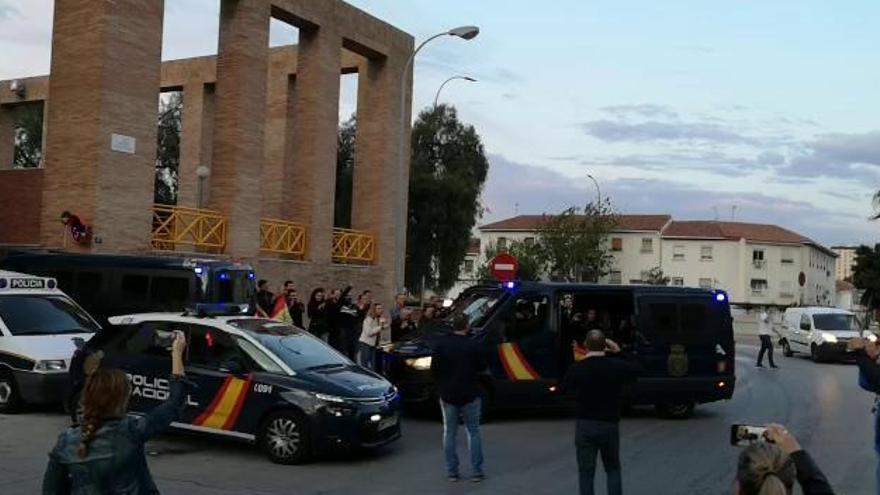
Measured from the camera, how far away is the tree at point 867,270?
54.7m

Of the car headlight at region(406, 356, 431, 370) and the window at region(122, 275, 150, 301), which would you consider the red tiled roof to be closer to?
the window at region(122, 275, 150, 301)

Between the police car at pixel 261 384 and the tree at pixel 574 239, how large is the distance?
40.8 meters

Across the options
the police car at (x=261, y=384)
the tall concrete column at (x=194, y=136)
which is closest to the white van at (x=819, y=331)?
the tall concrete column at (x=194, y=136)

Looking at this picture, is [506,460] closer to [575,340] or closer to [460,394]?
[460,394]

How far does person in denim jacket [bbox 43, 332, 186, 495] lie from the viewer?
371 cm

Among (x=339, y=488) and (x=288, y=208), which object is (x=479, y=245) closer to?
(x=288, y=208)

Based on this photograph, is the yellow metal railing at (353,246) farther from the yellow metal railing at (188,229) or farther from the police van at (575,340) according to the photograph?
the police van at (575,340)

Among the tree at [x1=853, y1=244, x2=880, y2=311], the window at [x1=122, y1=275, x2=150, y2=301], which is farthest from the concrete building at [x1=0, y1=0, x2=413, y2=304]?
the tree at [x1=853, y1=244, x2=880, y2=311]

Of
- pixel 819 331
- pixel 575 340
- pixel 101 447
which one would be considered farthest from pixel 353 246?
pixel 101 447

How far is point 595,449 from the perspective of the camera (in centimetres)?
691

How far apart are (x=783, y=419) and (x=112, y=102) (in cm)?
1495

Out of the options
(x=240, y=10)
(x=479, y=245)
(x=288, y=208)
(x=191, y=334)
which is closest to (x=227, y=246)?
(x=288, y=208)

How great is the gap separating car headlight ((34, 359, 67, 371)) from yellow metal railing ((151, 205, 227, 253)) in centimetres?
1024

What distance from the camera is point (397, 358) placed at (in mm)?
12766
